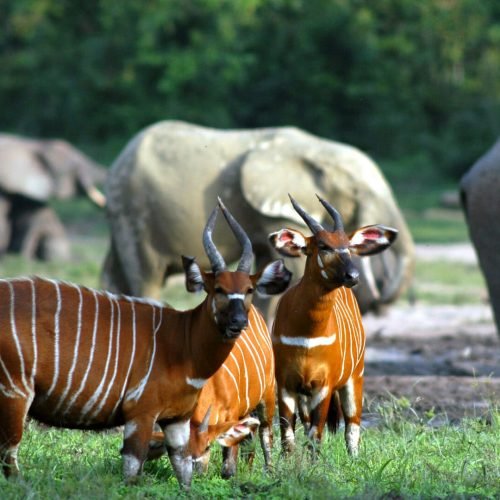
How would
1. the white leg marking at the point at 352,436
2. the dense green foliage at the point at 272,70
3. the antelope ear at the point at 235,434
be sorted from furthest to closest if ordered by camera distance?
1. the dense green foliage at the point at 272,70
2. the white leg marking at the point at 352,436
3. the antelope ear at the point at 235,434

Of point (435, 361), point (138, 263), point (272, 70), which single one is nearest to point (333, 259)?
point (435, 361)

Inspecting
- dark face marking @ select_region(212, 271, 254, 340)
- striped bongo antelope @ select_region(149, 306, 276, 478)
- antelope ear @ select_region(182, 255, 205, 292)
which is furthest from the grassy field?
antelope ear @ select_region(182, 255, 205, 292)

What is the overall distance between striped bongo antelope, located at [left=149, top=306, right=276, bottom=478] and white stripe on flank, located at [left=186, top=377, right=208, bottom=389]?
197 mm

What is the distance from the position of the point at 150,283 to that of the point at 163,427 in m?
6.31

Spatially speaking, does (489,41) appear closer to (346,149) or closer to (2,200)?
(2,200)

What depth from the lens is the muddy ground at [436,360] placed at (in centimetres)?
883

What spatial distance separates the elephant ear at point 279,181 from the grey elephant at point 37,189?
9.61m

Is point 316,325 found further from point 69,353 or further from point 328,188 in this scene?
point 328,188

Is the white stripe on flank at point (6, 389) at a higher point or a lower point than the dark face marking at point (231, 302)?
lower

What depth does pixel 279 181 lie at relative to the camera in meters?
12.1

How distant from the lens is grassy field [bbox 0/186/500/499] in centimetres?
594

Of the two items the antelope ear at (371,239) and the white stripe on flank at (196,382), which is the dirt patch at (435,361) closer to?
the antelope ear at (371,239)

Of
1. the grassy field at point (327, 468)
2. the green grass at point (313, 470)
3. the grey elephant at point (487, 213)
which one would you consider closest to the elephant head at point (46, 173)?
the grey elephant at point (487, 213)

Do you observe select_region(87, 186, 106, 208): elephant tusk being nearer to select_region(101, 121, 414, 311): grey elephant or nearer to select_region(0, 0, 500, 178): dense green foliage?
select_region(101, 121, 414, 311): grey elephant
